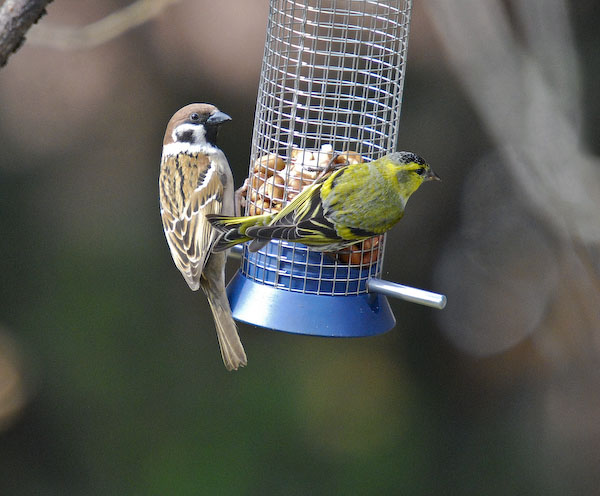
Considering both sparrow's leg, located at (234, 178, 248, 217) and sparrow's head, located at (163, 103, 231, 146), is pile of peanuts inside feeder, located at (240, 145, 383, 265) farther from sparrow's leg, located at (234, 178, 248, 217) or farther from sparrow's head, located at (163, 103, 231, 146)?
sparrow's head, located at (163, 103, 231, 146)

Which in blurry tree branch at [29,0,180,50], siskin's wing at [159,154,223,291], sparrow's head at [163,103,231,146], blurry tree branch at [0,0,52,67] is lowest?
siskin's wing at [159,154,223,291]

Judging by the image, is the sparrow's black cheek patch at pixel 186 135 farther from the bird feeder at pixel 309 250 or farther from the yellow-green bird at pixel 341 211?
the yellow-green bird at pixel 341 211

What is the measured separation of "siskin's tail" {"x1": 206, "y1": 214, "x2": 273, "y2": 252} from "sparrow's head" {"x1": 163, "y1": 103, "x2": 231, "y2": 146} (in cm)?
99

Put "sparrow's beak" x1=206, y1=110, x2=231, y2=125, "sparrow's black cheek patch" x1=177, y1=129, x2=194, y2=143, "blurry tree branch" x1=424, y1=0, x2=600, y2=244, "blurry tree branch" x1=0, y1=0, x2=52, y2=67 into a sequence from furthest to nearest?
"blurry tree branch" x1=424, y1=0, x2=600, y2=244, "sparrow's black cheek patch" x1=177, y1=129, x2=194, y2=143, "sparrow's beak" x1=206, y1=110, x2=231, y2=125, "blurry tree branch" x1=0, y1=0, x2=52, y2=67

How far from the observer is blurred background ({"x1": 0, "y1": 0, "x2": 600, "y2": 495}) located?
292 inches

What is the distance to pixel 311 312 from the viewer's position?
423 cm

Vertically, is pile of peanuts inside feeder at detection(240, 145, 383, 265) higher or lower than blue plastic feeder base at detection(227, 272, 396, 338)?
higher

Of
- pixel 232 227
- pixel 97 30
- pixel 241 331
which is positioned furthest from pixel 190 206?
pixel 241 331

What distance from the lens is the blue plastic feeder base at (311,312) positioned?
4.16 m

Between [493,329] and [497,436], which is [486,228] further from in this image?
[497,436]

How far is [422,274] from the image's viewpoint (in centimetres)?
771

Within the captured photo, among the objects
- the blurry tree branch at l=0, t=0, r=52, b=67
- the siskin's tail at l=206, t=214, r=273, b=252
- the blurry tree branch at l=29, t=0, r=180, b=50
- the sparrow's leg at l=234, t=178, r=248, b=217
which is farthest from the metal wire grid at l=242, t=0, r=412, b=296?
the blurry tree branch at l=29, t=0, r=180, b=50

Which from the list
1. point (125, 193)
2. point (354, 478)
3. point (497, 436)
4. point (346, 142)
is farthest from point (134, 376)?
point (346, 142)

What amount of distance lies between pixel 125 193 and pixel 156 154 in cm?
43
